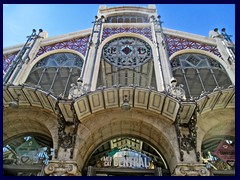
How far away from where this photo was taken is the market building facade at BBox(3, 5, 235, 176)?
27.1 feet

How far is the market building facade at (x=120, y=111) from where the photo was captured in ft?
27.1

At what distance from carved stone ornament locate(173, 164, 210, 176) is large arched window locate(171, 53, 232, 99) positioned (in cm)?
370

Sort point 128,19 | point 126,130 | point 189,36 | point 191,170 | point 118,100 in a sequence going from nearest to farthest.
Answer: point 191,170, point 118,100, point 126,130, point 189,36, point 128,19

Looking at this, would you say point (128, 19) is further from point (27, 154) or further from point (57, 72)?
point (27, 154)

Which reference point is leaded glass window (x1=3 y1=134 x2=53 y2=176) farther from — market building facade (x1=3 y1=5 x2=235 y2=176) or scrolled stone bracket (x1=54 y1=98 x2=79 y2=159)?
scrolled stone bracket (x1=54 y1=98 x2=79 y2=159)

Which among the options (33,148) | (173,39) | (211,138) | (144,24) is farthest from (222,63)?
(33,148)

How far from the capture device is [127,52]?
13219 mm

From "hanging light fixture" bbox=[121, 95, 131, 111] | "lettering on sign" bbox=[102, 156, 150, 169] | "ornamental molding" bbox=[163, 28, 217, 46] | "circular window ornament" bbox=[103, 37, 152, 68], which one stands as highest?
"ornamental molding" bbox=[163, 28, 217, 46]

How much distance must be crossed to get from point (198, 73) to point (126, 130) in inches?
184

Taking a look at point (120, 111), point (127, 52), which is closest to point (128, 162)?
point (120, 111)

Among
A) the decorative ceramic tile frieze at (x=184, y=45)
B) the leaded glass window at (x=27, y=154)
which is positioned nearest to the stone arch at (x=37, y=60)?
the leaded glass window at (x=27, y=154)

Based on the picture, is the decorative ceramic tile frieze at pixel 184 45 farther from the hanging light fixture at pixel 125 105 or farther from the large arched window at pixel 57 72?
the hanging light fixture at pixel 125 105

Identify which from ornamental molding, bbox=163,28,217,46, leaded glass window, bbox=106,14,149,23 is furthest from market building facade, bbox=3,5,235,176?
leaded glass window, bbox=106,14,149,23

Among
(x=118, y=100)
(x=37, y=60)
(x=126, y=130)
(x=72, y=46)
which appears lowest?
(x=126, y=130)
